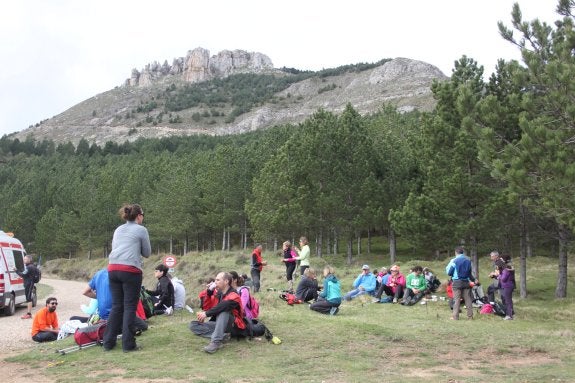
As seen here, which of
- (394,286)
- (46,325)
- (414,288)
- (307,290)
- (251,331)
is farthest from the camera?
(394,286)

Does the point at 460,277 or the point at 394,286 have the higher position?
the point at 460,277

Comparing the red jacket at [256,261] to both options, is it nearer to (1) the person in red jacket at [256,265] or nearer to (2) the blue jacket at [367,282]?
(1) the person in red jacket at [256,265]

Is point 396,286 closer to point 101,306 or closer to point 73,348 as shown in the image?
point 101,306

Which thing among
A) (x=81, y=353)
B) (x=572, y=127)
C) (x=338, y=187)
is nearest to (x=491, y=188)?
(x=572, y=127)

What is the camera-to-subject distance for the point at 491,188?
67.3 feet

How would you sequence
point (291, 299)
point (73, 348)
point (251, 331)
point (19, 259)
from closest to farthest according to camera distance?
point (73, 348), point (251, 331), point (291, 299), point (19, 259)

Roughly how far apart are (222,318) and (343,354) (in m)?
1.83

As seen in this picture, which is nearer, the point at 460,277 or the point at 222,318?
the point at 222,318

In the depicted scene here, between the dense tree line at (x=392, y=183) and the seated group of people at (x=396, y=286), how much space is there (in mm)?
3636

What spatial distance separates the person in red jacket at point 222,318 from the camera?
776cm

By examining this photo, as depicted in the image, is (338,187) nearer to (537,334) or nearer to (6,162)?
(537,334)

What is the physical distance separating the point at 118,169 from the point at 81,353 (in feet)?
222

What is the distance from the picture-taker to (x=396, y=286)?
1562 centimetres

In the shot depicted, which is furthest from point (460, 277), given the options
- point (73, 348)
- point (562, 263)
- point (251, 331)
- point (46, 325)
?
point (562, 263)
